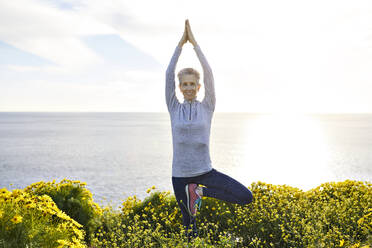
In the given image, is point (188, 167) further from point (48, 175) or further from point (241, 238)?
point (48, 175)

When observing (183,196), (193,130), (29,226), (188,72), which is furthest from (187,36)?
(29,226)

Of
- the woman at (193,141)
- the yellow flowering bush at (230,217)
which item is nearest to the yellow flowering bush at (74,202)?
the yellow flowering bush at (230,217)

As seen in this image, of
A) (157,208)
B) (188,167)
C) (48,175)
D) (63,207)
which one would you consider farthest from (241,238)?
(48,175)

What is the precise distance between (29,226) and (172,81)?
8.57 feet

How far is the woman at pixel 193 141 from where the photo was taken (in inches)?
165

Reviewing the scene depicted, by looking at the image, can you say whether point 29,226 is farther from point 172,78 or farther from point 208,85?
point 208,85

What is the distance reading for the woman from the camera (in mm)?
4197

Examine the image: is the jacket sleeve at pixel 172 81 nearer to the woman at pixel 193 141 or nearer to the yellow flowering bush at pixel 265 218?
the woman at pixel 193 141

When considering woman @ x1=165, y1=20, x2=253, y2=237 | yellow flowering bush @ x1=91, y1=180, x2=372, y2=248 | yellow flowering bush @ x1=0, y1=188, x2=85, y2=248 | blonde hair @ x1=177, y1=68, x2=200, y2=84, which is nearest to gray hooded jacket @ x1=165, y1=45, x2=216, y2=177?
woman @ x1=165, y1=20, x2=253, y2=237

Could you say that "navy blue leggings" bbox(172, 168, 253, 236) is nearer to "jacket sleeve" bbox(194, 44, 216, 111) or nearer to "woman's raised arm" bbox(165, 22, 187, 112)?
"jacket sleeve" bbox(194, 44, 216, 111)

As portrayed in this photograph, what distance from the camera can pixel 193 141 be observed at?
417 cm

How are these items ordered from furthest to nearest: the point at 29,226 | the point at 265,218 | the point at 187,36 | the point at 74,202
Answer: the point at 74,202 < the point at 265,218 < the point at 187,36 < the point at 29,226

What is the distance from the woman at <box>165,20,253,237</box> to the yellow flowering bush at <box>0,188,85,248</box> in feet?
5.30

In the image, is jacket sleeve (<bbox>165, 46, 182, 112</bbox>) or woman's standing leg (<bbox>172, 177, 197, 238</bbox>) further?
jacket sleeve (<bbox>165, 46, 182, 112</bbox>)
